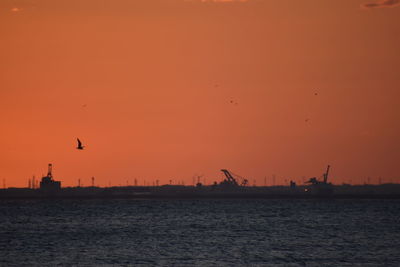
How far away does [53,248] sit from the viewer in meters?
102

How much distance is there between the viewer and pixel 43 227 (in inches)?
5659

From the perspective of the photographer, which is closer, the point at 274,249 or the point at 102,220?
the point at 274,249

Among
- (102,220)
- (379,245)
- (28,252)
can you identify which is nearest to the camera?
(28,252)

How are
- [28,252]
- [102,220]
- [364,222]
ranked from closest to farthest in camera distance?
[28,252], [364,222], [102,220]

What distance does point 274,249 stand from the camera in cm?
10019

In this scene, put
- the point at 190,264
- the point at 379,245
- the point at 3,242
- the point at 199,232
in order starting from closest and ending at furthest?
1. the point at 190,264
2. the point at 379,245
3. the point at 3,242
4. the point at 199,232

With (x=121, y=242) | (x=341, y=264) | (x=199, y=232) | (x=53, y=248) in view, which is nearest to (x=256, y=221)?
(x=199, y=232)

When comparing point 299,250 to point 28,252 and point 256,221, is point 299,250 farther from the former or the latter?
point 256,221

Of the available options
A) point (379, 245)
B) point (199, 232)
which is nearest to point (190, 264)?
point (379, 245)

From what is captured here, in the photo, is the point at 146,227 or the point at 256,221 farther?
the point at 256,221

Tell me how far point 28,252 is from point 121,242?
16166 mm

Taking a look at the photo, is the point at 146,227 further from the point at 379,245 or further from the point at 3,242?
the point at 379,245

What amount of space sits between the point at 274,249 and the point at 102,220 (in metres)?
72.0

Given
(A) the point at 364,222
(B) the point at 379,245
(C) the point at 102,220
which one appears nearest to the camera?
(B) the point at 379,245
